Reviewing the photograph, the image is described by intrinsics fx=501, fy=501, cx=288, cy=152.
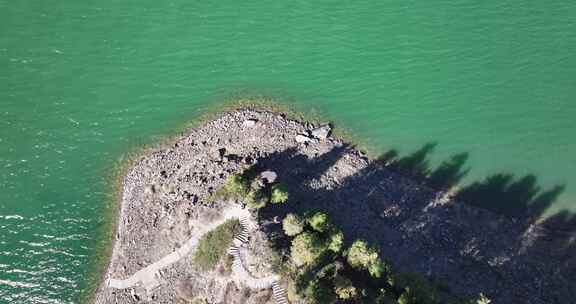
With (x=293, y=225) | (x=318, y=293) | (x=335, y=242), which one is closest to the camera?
(x=318, y=293)

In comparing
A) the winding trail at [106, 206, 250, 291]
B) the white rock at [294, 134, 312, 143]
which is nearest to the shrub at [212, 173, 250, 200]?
the winding trail at [106, 206, 250, 291]

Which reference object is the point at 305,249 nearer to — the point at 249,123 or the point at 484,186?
the point at 249,123

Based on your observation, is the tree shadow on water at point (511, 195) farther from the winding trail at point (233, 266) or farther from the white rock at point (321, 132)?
the winding trail at point (233, 266)

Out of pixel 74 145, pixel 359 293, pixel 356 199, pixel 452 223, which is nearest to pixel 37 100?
pixel 74 145

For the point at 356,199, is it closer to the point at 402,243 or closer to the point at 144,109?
the point at 402,243

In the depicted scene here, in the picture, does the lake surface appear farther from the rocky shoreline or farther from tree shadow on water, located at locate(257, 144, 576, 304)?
the rocky shoreline

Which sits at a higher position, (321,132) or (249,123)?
(321,132)

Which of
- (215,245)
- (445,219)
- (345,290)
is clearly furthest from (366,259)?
(215,245)
